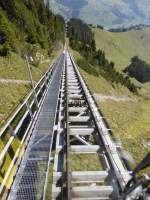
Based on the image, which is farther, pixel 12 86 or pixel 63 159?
pixel 12 86

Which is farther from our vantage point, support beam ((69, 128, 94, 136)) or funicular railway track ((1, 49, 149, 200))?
support beam ((69, 128, 94, 136))

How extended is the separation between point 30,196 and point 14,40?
35.4m

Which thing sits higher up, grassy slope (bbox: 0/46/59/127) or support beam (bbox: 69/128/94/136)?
support beam (bbox: 69/128/94/136)

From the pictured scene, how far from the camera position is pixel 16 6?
191ft

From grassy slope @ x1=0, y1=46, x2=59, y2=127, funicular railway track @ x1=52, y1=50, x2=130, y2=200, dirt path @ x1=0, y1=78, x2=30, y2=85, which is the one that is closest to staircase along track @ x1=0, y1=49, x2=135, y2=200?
funicular railway track @ x1=52, y1=50, x2=130, y2=200

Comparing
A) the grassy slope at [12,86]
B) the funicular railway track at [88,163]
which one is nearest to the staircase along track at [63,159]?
the funicular railway track at [88,163]

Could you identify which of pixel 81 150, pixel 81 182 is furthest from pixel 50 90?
pixel 81 182

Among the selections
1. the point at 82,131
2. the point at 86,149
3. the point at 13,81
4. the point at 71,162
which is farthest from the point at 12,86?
the point at 86,149

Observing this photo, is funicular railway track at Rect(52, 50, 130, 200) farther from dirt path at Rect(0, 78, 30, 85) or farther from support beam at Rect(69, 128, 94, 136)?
dirt path at Rect(0, 78, 30, 85)

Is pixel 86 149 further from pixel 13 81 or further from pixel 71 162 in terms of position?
pixel 13 81

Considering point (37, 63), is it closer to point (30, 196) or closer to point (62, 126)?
point (62, 126)

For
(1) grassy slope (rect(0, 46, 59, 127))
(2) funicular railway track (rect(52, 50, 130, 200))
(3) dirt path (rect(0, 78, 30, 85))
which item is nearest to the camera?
(2) funicular railway track (rect(52, 50, 130, 200))

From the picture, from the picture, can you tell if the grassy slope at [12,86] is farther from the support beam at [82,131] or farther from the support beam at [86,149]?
the support beam at [86,149]

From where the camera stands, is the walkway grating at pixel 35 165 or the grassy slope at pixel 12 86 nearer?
the walkway grating at pixel 35 165
